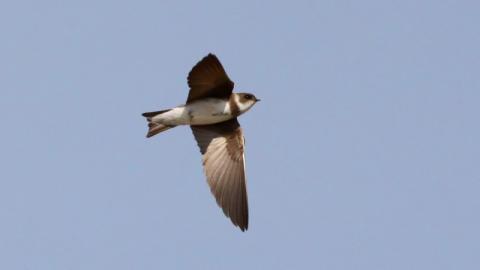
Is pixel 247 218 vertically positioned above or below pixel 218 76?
below

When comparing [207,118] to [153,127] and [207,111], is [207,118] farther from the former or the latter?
[153,127]

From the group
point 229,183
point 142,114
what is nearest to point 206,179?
point 229,183

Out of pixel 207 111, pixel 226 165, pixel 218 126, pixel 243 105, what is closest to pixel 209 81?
pixel 207 111

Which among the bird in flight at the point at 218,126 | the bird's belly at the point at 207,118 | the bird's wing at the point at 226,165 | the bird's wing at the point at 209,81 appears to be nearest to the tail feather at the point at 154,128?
the bird in flight at the point at 218,126

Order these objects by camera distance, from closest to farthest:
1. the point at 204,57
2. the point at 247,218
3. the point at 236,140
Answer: the point at 204,57 < the point at 247,218 < the point at 236,140

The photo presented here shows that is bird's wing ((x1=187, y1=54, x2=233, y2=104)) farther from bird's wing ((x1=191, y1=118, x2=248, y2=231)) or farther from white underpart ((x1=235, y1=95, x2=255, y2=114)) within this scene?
bird's wing ((x1=191, y1=118, x2=248, y2=231))

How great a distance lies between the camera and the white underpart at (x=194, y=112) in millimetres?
11672

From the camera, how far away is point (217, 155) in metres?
12.1

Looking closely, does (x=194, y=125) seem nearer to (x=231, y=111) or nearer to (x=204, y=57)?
(x=231, y=111)

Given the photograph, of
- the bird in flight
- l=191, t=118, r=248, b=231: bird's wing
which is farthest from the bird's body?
l=191, t=118, r=248, b=231: bird's wing

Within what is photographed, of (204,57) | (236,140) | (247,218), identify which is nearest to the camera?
(204,57)

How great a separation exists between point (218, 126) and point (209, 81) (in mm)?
1067

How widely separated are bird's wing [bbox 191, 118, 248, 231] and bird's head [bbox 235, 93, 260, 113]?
0.33 metres

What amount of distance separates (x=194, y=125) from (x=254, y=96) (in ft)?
2.52
